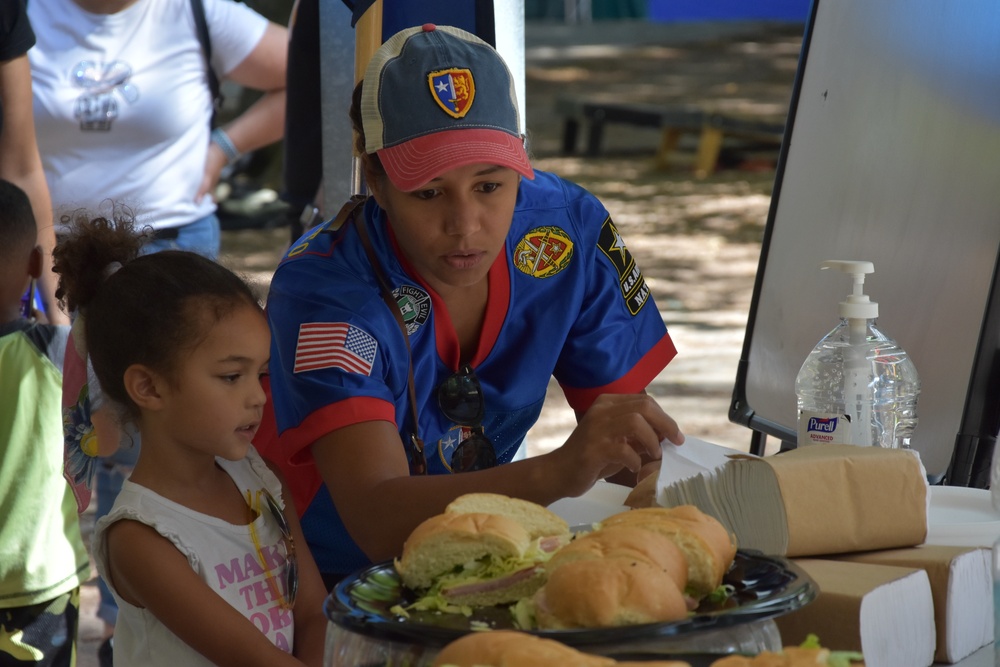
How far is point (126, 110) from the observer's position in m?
3.38

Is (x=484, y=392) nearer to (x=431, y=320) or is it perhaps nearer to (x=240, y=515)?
(x=431, y=320)

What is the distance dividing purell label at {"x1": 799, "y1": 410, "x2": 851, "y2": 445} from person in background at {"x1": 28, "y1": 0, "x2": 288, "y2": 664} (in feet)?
6.46

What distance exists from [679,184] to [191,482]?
9.71 meters

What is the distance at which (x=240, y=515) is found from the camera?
1.80 meters

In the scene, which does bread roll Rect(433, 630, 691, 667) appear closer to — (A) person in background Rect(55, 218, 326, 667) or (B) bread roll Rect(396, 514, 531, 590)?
(B) bread roll Rect(396, 514, 531, 590)

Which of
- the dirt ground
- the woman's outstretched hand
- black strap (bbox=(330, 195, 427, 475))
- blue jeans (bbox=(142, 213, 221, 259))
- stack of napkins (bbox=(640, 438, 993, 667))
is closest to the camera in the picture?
stack of napkins (bbox=(640, 438, 993, 667))

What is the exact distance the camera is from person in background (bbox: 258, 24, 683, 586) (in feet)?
5.54

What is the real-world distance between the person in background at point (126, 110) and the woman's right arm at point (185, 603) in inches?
63.2

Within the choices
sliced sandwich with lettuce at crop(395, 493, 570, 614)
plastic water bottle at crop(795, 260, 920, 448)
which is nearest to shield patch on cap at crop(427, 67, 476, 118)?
plastic water bottle at crop(795, 260, 920, 448)

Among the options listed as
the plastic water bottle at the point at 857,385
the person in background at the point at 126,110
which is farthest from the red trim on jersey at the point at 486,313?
the person in background at the point at 126,110

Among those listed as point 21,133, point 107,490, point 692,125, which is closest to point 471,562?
point 21,133

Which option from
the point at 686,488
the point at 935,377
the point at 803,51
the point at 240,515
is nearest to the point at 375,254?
the point at 240,515

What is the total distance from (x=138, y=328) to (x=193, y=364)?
0.11m

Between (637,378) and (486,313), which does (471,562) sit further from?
(637,378)
